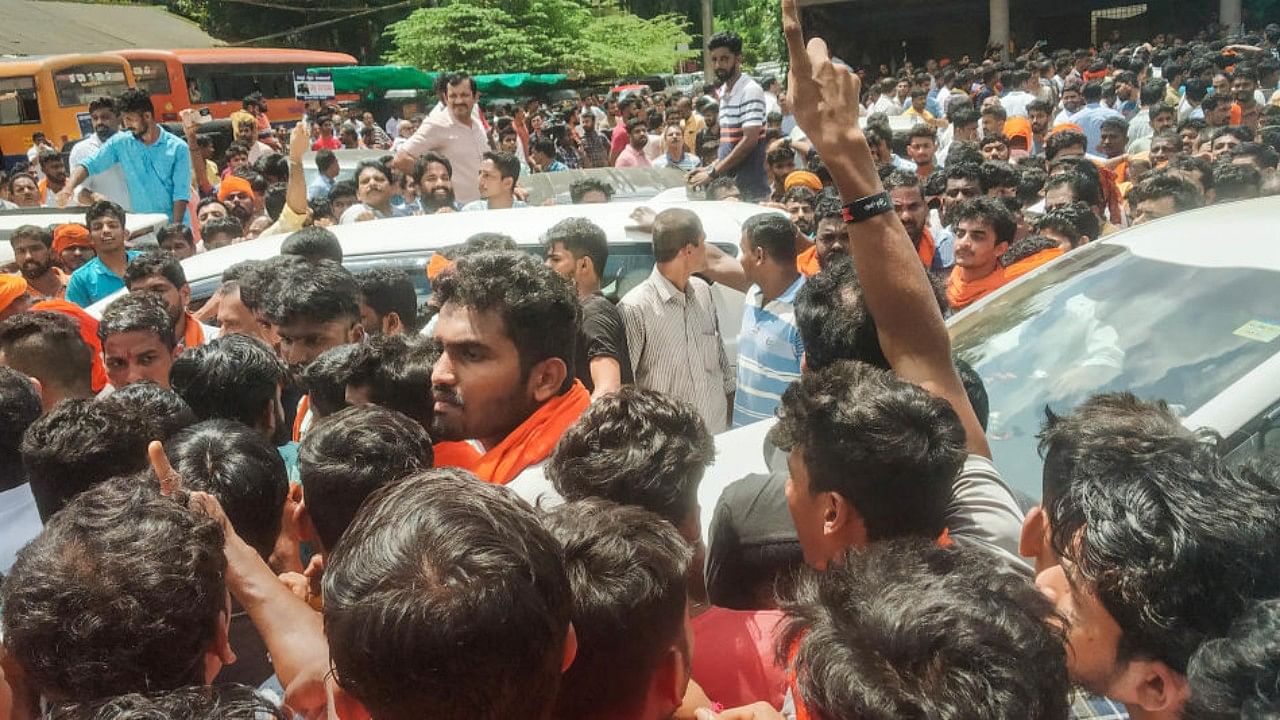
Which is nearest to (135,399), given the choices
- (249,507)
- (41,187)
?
(249,507)

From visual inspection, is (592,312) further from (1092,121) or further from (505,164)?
(1092,121)

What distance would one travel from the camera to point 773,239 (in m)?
4.11

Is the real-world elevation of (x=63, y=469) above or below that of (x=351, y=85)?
below

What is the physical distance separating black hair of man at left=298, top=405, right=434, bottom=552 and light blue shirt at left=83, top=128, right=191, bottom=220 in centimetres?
681

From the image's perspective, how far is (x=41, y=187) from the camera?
40.4 ft

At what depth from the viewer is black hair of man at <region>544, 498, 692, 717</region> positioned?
4.85ft

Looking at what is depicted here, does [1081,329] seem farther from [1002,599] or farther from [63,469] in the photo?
[63,469]

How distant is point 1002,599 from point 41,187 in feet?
45.0

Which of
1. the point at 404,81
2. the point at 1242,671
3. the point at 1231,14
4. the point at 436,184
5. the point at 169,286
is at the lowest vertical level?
the point at 1242,671

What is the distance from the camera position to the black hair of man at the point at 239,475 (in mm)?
2250

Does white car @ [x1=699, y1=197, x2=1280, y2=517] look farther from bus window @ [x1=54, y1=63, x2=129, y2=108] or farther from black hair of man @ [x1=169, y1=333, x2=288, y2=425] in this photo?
bus window @ [x1=54, y1=63, x2=129, y2=108]

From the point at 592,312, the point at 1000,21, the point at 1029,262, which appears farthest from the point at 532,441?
the point at 1000,21

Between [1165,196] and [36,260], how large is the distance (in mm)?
6466

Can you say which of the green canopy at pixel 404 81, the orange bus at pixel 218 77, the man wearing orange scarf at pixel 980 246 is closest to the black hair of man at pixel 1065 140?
the man wearing orange scarf at pixel 980 246
